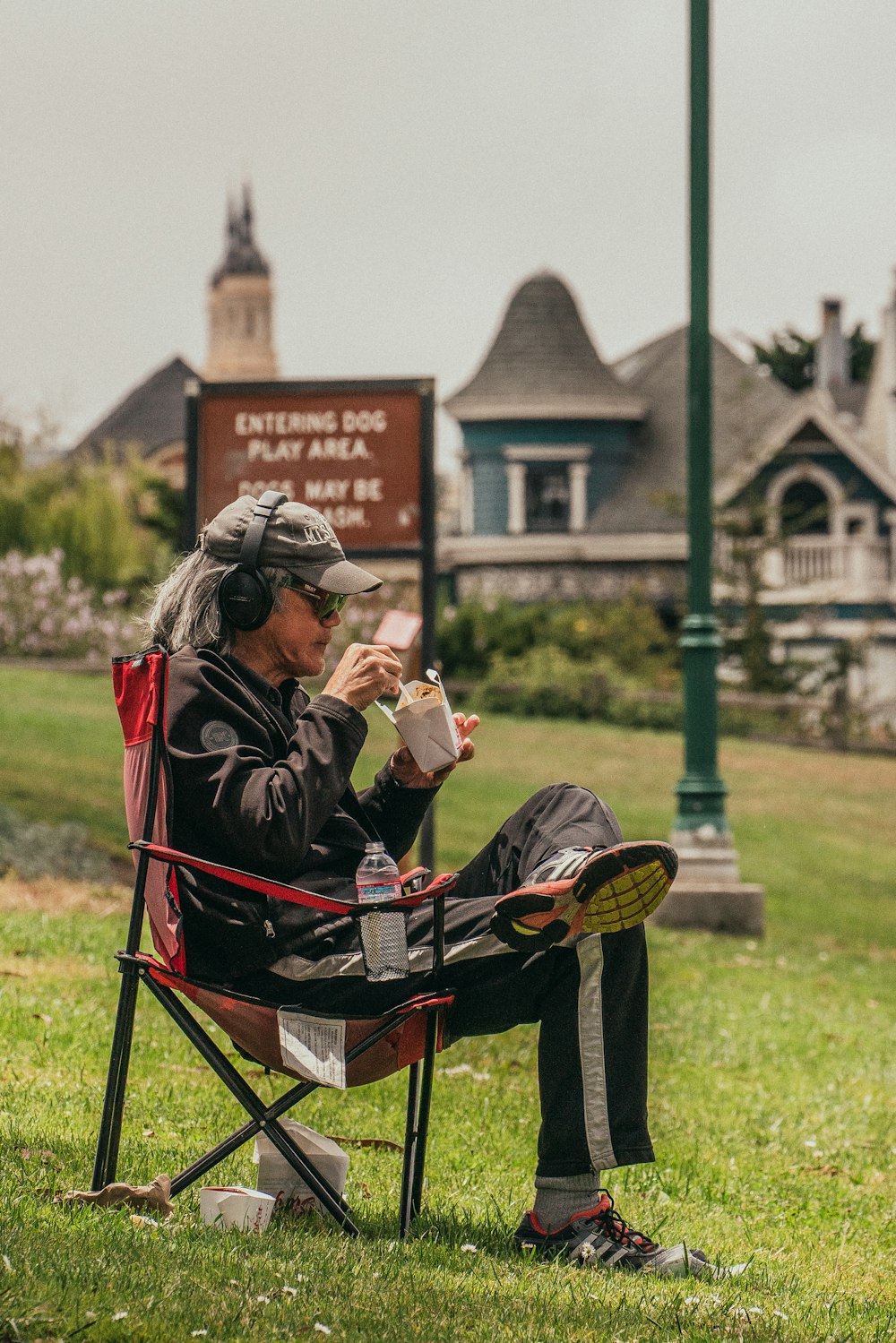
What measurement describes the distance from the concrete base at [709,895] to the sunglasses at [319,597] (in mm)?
8737

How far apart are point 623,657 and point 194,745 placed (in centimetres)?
→ 2707

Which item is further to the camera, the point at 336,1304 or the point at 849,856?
the point at 849,856

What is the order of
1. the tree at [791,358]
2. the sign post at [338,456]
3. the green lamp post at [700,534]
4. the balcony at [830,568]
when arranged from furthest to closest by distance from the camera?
the tree at [791,358] < the balcony at [830,568] < the green lamp post at [700,534] < the sign post at [338,456]

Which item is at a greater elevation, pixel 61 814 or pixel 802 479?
pixel 802 479

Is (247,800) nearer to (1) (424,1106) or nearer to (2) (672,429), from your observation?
(1) (424,1106)

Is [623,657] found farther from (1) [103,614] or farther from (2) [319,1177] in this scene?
(2) [319,1177]

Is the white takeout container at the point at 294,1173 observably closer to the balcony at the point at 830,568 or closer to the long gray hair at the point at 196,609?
the long gray hair at the point at 196,609

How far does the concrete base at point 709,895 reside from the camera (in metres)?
13.1

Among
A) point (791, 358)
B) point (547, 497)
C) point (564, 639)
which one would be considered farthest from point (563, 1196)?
point (791, 358)

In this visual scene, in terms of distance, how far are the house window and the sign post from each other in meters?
28.0

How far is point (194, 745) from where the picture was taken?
14.2ft

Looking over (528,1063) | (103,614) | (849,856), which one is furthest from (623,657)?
(528,1063)

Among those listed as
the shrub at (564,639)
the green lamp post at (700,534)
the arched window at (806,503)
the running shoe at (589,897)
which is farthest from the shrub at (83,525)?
the running shoe at (589,897)

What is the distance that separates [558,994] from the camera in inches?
171
